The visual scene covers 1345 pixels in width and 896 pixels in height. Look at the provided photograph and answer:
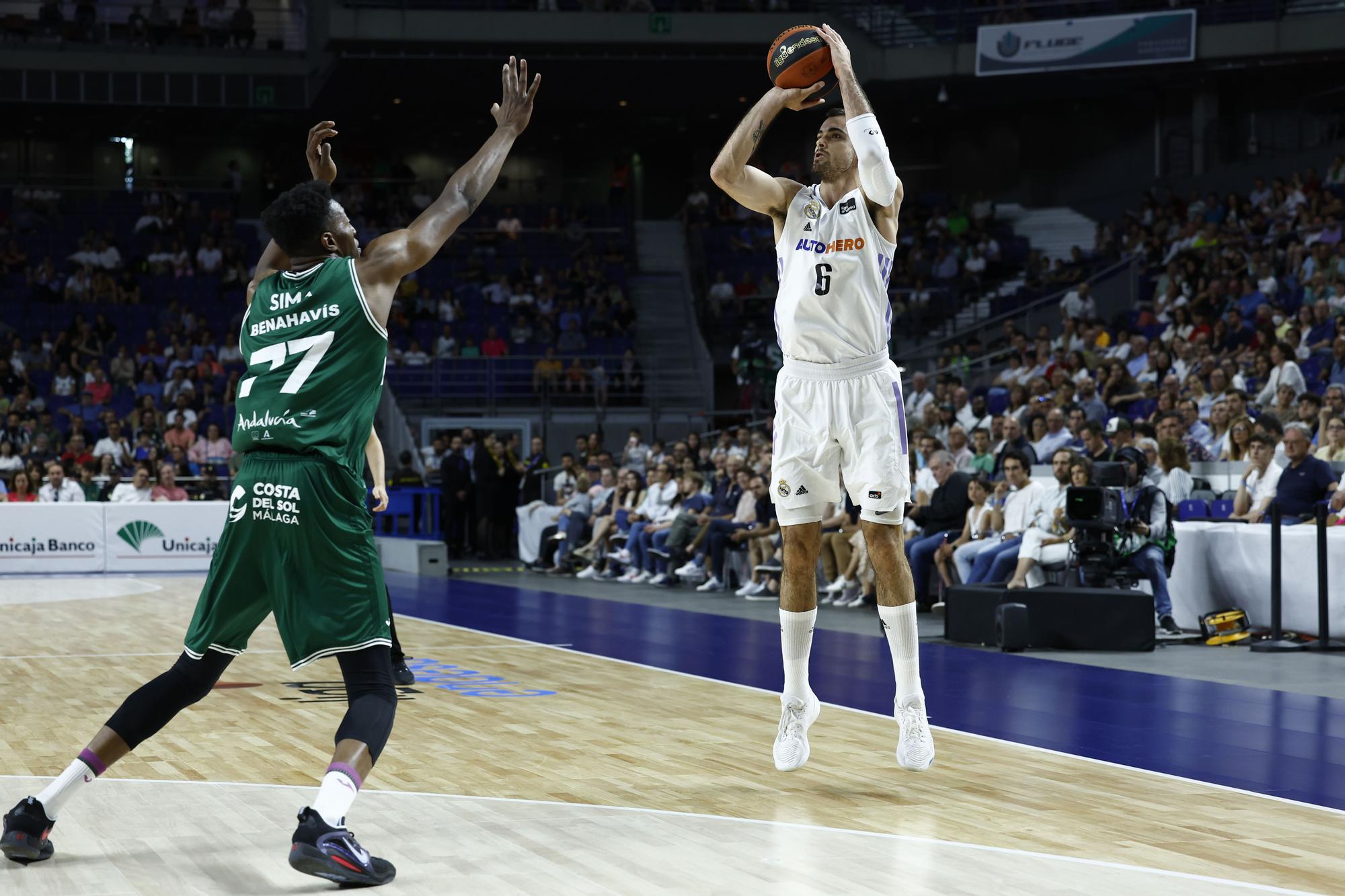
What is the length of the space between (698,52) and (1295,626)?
19.0 m

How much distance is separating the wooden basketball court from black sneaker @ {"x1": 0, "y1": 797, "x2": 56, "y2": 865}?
5 cm

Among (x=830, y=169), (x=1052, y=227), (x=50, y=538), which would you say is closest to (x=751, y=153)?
(x=830, y=169)

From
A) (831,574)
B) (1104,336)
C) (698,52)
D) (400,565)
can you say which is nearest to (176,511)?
(400,565)

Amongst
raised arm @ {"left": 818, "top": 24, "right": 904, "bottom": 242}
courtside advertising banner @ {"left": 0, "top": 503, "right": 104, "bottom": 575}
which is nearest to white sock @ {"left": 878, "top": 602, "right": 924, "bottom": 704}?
raised arm @ {"left": 818, "top": 24, "right": 904, "bottom": 242}

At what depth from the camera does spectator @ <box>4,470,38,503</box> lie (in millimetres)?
17016

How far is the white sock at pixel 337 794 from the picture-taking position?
3.76 m

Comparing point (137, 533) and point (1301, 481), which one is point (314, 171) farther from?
point (137, 533)

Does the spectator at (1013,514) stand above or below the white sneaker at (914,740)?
above

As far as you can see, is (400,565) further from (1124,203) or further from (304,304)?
(1124,203)

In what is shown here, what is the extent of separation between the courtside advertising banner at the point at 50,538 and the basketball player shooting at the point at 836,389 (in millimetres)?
13577

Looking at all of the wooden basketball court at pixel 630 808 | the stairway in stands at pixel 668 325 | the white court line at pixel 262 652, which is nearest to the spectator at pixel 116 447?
the stairway in stands at pixel 668 325

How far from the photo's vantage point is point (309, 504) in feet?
12.9

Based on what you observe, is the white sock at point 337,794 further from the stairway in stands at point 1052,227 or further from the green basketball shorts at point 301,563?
the stairway in stands at point 1052,227

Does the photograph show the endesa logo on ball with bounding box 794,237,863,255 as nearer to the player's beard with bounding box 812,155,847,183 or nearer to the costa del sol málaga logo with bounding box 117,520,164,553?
the player's beard with bounding box 812,155,847,183
